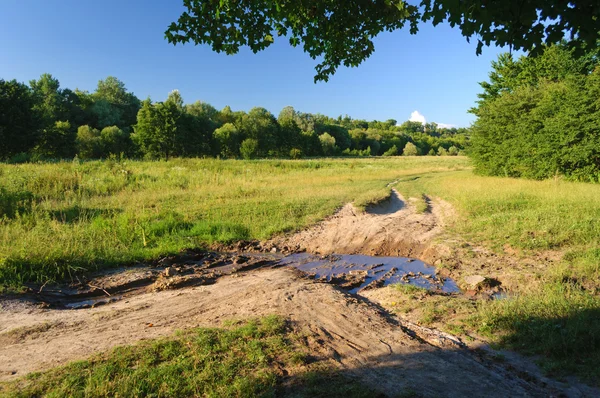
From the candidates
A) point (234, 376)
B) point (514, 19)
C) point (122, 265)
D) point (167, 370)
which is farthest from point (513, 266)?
point (122, 265)

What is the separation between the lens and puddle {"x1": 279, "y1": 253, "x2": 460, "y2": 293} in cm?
672

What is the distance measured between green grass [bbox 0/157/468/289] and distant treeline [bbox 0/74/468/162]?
8.16 metres

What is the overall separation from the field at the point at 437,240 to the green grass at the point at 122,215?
39 mm

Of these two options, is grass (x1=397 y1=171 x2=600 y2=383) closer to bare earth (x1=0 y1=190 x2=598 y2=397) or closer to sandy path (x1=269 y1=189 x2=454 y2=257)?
bare earth (x1=0 y1=190 x2=598 y2=397)

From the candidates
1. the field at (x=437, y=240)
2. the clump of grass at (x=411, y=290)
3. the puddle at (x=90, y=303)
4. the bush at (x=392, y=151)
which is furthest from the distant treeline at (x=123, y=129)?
the bush at (x=392, y=151)

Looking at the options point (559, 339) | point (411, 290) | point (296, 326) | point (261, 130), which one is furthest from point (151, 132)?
point (559, 339)

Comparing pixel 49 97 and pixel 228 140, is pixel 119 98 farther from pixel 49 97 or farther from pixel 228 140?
pixel 228 140

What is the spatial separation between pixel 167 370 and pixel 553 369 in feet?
13.2

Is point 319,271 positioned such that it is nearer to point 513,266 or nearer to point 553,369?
point 513,266

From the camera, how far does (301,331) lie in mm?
4371

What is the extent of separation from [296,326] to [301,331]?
14cm

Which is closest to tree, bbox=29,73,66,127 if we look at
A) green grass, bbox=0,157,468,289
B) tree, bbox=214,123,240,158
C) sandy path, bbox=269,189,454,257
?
tree, bbox=214,123,240,158

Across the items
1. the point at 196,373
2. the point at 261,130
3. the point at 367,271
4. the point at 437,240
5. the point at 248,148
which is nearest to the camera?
the point at 196,373

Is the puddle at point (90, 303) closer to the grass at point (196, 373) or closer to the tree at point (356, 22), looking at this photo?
Answer: the grass at point (196, 373)
